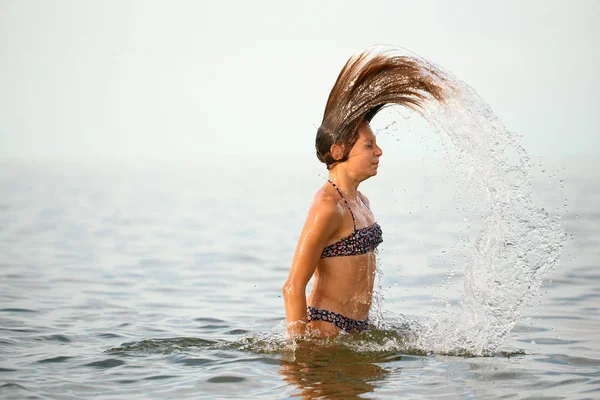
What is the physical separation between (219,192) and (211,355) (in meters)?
29.4

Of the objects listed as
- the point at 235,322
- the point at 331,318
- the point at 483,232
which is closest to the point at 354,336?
the point at 331,318

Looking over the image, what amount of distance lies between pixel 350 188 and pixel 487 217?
1.09 m

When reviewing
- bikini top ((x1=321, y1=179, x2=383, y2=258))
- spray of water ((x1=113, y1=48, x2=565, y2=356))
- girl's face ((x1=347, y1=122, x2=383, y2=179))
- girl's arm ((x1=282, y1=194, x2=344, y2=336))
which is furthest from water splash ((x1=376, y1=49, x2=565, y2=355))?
girl's arm ((x1=282, y1=194, x2=344, y2=336))

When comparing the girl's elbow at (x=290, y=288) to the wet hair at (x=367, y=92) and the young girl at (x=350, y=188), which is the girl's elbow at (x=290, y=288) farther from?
the wet hair at (x=367, y=92)

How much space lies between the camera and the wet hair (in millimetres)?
6531

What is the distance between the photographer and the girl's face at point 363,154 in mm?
6566

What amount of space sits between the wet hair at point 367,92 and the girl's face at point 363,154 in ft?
0.12

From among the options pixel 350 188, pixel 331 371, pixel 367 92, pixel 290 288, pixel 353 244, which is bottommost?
pixel 331 371

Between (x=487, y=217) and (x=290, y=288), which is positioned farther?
(x=487, y=217)

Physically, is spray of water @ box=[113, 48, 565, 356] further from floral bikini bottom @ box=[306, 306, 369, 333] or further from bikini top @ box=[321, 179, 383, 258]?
bikini top @ box=[321, 179, 383, 258]

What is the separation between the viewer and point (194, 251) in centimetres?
1561

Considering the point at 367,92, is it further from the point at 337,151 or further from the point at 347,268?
the point at 347,268

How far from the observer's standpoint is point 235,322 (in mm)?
8852

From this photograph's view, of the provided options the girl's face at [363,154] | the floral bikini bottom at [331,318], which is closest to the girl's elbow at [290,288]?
the floral bikini bottom at [331,318]
